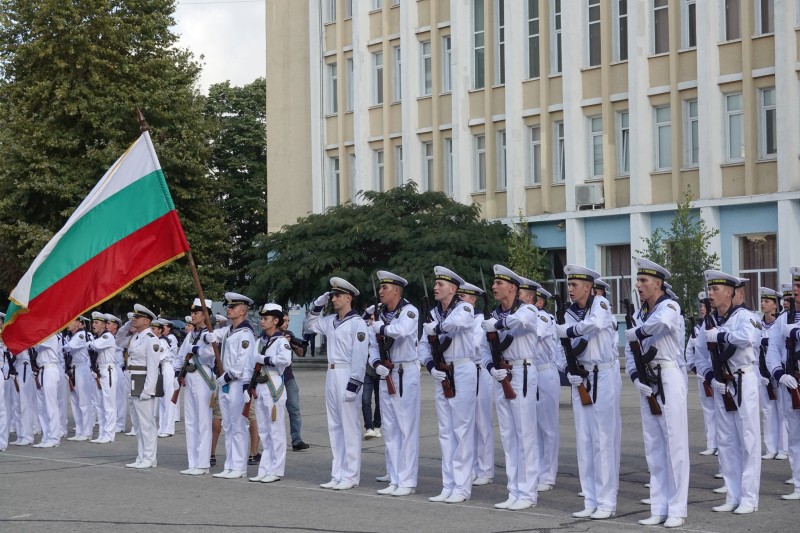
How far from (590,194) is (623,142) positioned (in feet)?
5.76

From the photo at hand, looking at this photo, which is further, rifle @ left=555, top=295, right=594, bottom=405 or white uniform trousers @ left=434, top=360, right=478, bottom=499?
white uniform trousers @ left=434, top=360, right=478, bottom=499

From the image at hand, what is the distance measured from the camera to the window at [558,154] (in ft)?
133

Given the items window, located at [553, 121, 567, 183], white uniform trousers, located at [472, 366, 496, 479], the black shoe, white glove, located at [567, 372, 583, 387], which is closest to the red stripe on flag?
white uniform trousers, located at [472, 366, 496, 479]

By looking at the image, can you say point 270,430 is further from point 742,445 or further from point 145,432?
point 742,445

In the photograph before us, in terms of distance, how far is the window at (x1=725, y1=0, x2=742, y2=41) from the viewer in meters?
35.4

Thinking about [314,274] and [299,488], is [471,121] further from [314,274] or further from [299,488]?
[299,488]

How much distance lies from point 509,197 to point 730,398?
29734mm

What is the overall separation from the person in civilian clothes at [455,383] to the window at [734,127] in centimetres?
2410

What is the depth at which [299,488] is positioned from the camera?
14.1 meters

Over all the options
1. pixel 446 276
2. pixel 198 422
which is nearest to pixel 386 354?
pixel 446 276

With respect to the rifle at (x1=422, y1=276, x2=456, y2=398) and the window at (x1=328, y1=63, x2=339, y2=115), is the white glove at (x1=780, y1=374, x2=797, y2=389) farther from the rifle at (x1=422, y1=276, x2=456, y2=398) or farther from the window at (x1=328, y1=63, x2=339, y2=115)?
the window at (x1=328, y1=63, x2=339, y2=115)

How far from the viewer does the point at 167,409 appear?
21.2 m

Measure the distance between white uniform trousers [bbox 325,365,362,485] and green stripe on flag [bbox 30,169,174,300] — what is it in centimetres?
302

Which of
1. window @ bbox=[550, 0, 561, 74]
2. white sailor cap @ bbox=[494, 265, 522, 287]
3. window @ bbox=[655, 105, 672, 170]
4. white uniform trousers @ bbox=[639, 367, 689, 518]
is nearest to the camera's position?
white uniform trousers @ bbox=[639, 367, 689, 518]
